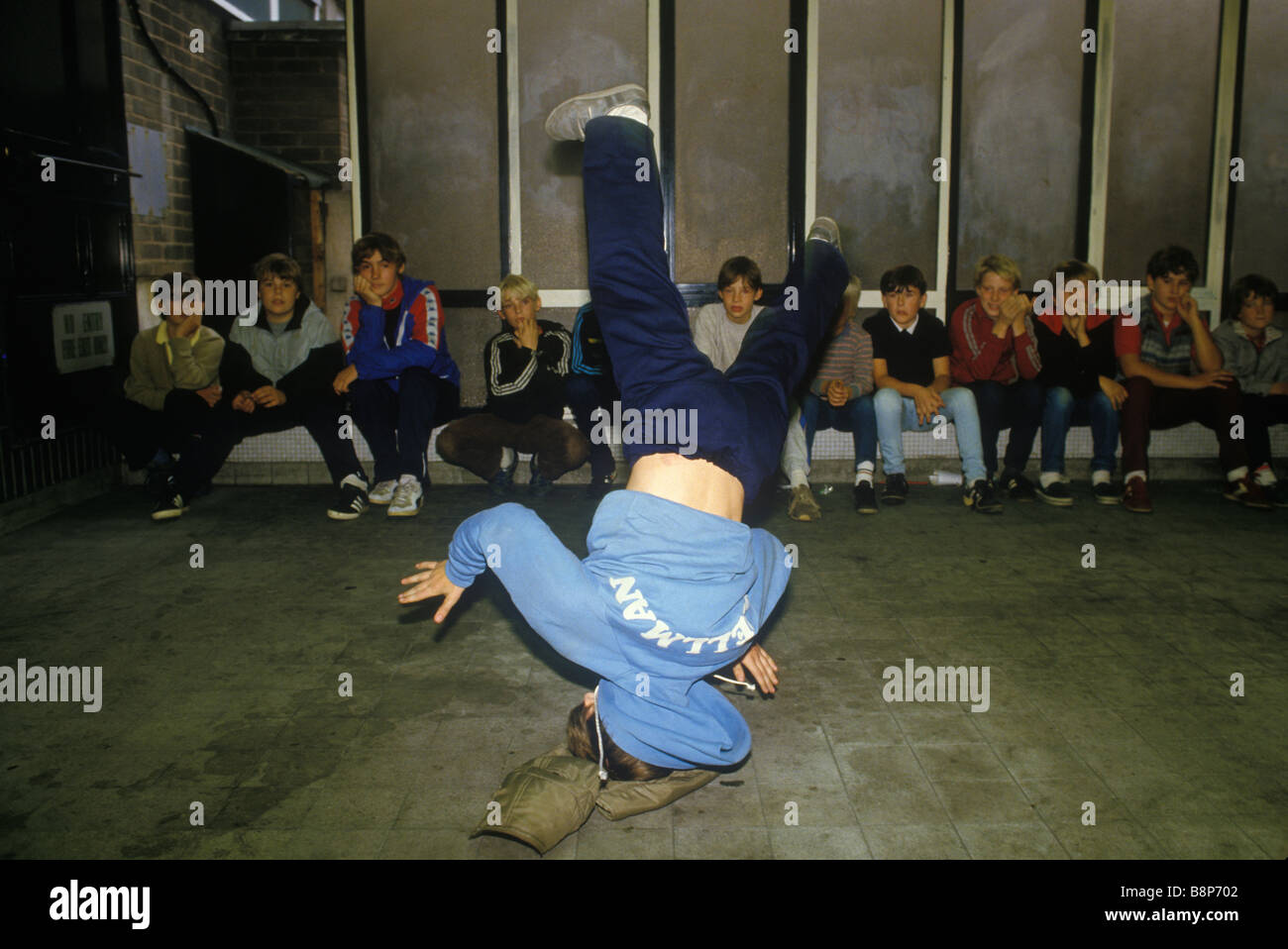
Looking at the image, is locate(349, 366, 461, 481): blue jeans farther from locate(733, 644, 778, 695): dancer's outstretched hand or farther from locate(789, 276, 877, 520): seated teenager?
locate(733, 644, 778, 695): dancer's outstretched hand

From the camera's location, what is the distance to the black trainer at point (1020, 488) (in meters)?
6.34

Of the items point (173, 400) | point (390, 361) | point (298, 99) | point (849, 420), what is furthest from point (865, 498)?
point (298, 99)

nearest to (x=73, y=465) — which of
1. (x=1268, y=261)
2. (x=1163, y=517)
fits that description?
(x=1163, y=517)

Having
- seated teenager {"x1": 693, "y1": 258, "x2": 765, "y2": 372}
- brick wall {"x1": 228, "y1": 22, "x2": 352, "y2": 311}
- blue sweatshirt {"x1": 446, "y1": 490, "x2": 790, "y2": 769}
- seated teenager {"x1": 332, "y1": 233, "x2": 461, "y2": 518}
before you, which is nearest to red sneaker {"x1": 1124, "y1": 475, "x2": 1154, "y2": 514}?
seated teenager {"x1": 693, "y1": 258, "x2": 765, "y2": 372}

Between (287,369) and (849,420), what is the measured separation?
373 cm

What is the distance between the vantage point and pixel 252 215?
341 inches

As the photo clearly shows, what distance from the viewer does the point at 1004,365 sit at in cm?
639

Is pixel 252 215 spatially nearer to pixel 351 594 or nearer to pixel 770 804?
pixel 351 594

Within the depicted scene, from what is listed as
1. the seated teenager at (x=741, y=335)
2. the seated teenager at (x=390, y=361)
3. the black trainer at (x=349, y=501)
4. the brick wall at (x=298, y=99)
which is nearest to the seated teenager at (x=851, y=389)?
the seated teenager at (x=741, y=335)

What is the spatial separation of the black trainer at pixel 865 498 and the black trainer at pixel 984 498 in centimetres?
60

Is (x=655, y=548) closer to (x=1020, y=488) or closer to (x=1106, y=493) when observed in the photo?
(x=1020, y=488)

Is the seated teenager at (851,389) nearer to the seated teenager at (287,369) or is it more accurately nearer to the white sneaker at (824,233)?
the white sneaker at (824,233)

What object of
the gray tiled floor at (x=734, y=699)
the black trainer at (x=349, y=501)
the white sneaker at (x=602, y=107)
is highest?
the white sneaker at (x=602, y=107)

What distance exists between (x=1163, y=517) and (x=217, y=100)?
8.62 m
